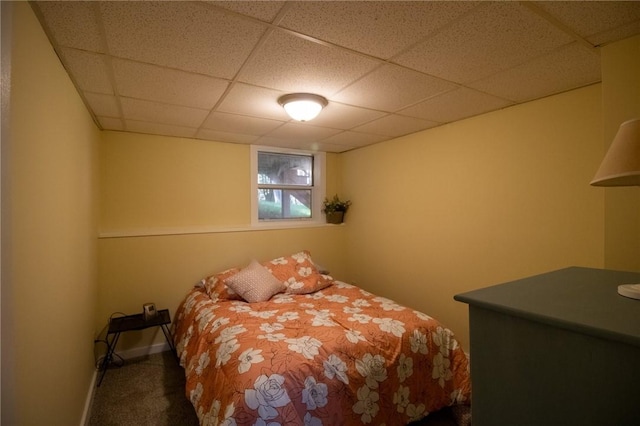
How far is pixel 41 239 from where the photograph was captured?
1.21 metres

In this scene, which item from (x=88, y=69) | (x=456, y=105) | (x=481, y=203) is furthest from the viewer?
(x=481, y=203)

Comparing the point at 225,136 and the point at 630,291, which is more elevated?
the point at 225,136

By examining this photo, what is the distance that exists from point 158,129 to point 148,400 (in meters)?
2.31

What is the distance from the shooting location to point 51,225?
1334 mm

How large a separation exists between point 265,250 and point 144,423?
→ 6.25 feet

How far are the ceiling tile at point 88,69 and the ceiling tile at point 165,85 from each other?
0.06m

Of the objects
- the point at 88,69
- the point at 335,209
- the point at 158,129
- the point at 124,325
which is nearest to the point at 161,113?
the point at 158,129

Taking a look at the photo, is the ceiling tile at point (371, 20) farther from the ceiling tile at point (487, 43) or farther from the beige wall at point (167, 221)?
the beige wall at point (167, 221)

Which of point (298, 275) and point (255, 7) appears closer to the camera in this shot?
point (255, 7)

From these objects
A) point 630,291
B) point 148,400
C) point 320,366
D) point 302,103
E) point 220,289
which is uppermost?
point 302,103

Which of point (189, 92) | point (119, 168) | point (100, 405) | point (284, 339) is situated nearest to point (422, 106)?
point (189, 92)

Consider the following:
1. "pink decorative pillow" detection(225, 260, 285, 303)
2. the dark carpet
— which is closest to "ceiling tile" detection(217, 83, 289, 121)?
"pink decorative pillow" detection(225, 260, 285, 303)

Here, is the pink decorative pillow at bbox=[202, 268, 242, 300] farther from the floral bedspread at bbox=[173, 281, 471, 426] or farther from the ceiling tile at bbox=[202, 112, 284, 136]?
the ceiling tile at bbox=[202, 112, 284, 136]

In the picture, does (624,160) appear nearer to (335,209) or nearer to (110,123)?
(335,209)
